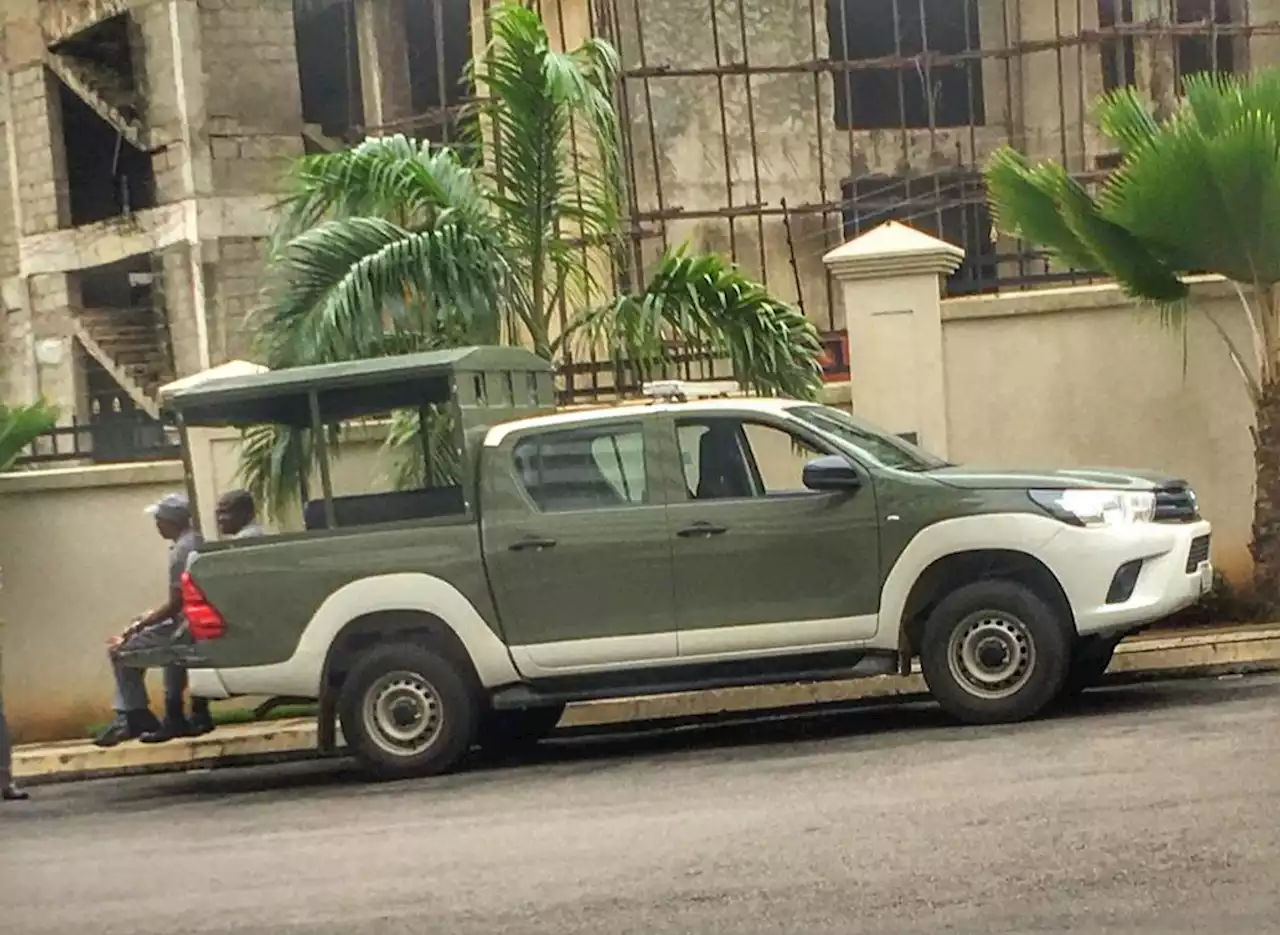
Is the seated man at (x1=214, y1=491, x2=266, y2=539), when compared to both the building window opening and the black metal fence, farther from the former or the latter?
the building window opening

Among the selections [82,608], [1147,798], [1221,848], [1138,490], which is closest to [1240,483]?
[1138,490]

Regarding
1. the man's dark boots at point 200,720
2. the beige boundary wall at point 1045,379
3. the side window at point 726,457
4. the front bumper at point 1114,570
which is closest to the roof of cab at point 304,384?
the side window at point 726,457

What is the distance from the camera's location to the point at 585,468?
9.98 meters

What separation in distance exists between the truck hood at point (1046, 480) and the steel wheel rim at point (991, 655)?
2.09 ft

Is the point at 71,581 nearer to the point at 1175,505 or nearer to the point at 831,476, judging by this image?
the point at 831,476

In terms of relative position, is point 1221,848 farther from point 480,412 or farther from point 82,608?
point 82,608

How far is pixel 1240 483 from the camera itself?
13180 millimetres

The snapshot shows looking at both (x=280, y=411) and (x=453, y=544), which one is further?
(x=280, y=411)

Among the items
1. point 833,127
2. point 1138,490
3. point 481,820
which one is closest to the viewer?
point 481,820

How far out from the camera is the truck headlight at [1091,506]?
30.8 ft

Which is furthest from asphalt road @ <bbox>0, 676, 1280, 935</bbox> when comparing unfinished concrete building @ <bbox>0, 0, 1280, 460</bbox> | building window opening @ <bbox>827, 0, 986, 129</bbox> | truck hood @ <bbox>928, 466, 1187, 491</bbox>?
building window opening @ <bbox>827, 0, 986, 129</bbox>

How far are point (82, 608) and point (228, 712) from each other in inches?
56.9

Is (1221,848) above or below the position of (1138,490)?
below

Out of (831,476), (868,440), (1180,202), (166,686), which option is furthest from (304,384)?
(1180,202)
